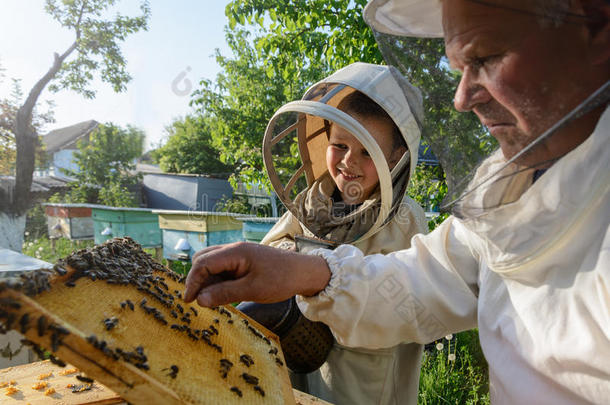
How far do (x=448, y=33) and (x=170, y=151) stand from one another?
2820cm

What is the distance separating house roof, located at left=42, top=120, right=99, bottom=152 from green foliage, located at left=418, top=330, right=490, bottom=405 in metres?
41.8

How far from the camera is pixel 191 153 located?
2652 cm

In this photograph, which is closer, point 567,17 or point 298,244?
point 567,17

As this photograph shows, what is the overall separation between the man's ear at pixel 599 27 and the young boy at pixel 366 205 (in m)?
0.93

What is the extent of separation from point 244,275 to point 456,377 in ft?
10.0

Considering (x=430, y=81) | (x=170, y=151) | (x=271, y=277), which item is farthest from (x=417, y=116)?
(x=170, y=151)

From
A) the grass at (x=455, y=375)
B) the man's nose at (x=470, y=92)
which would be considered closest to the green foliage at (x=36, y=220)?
the grass at (x=455, y=375)

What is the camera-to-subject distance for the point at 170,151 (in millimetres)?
27250

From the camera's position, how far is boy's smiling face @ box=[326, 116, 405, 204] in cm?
218

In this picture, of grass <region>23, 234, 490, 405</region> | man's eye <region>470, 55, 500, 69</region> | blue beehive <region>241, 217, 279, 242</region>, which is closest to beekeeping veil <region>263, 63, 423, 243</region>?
man's eye <region>470, 55, 500, 69</region>

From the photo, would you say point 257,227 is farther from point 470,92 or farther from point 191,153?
point 191,153

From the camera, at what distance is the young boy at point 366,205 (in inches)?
77.9

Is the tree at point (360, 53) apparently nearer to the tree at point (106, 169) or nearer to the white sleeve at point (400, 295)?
the white sleeve at point (400, 295)

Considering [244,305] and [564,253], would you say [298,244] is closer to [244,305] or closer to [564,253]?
[244,305]
